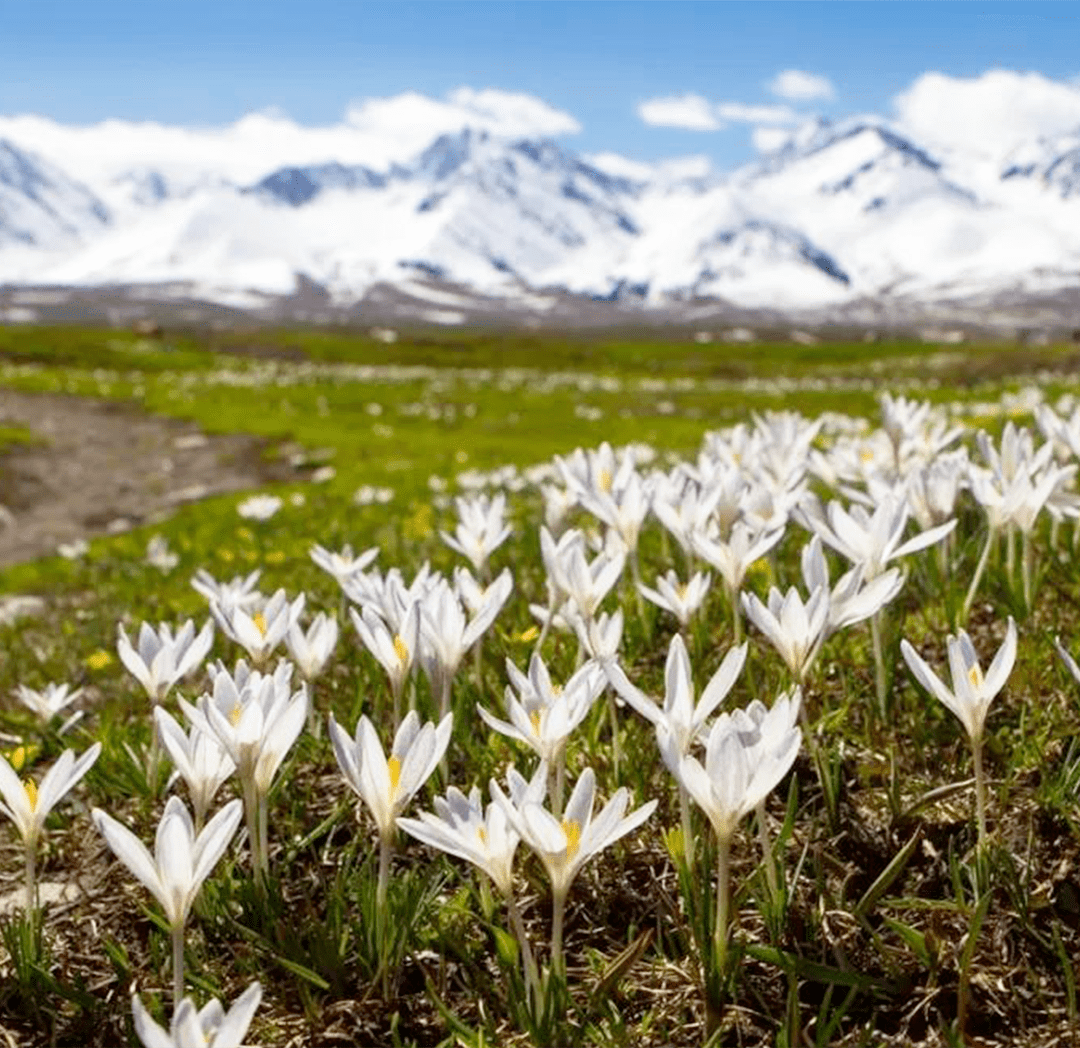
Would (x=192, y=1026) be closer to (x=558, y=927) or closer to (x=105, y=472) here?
(x=558, y=927)

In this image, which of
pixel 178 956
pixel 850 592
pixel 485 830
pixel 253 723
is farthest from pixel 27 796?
pixel 850 592

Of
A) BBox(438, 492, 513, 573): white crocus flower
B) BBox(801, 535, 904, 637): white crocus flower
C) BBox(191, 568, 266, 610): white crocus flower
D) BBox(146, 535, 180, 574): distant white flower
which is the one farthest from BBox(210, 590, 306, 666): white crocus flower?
BBox(146, 535, 180, 574): distant white flower

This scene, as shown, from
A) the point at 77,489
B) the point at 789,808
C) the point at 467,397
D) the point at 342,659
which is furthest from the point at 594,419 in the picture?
the point at 789,808

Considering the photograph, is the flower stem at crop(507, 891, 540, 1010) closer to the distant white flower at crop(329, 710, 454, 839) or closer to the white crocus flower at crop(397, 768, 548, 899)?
the white crocus flower at crop(397, 768, 548, 899)

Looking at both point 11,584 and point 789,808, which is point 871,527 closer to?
point 789,808

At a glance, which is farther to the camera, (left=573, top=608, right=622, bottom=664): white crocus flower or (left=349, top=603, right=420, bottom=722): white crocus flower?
(left=573, top=608, right=622, bottom=664): white crocus flower

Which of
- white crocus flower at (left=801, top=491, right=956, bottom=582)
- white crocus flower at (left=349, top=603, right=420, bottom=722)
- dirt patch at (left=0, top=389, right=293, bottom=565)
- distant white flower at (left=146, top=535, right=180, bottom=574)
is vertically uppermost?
white crocus flower at (left=801, top=491, right=956, bottom=582)
